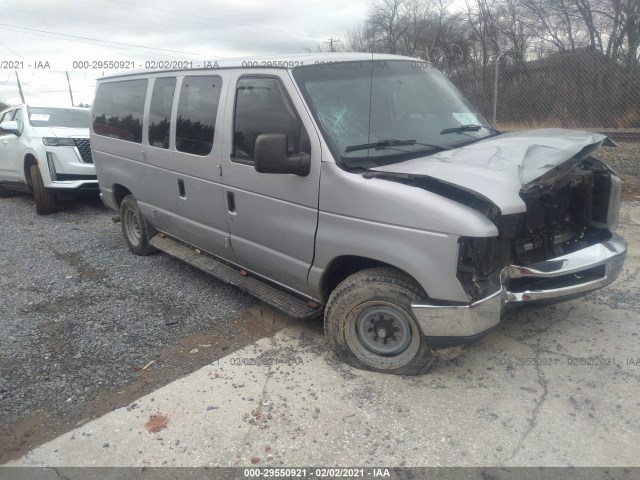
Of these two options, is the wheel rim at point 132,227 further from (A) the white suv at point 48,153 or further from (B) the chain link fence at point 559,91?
(B) the chain link fence at point 559,91

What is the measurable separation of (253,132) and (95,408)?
2.15m

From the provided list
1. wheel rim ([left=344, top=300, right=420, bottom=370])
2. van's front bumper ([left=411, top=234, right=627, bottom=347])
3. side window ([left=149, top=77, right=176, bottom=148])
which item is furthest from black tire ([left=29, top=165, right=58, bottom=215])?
van's front bumper ([left=411, top=234, right=627, bottom=347])

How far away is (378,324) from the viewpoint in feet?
11.1

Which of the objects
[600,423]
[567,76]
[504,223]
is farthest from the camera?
[567,76]

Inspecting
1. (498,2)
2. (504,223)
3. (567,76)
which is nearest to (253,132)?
(504,223)

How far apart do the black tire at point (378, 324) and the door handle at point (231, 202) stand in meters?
1.19

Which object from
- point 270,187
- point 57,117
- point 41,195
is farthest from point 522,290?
point 57,117

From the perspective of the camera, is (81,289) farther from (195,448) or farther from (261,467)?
(261,467)

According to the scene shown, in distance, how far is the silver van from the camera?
9.71 feet

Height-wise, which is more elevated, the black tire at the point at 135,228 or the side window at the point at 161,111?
the side window at the point at 161,111

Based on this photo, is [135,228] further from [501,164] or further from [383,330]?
[501,164]

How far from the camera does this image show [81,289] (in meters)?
5.07

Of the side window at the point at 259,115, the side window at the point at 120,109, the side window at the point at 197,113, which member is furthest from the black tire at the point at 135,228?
the side window at the point at 259,115

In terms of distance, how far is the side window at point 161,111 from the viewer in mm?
4793
